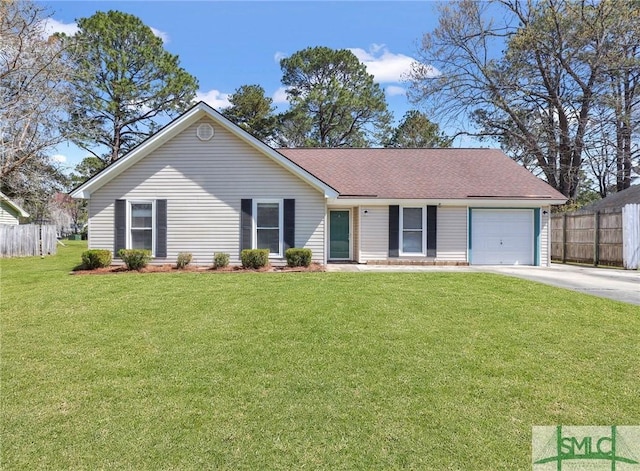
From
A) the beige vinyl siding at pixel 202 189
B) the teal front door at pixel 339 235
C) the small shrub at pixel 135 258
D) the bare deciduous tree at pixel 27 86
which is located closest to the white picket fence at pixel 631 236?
the teal front door at pixel 339 235

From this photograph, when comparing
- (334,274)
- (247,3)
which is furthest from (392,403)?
(247,3)

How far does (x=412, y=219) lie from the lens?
1445cm

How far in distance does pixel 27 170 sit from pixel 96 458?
2547 centimetres

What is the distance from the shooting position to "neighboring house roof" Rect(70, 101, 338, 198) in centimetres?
1232

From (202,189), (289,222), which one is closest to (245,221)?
(289,222)

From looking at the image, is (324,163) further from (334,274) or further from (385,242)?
(334,274)

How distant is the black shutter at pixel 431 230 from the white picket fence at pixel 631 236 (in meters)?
6.48

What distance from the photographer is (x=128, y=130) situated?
2953cm

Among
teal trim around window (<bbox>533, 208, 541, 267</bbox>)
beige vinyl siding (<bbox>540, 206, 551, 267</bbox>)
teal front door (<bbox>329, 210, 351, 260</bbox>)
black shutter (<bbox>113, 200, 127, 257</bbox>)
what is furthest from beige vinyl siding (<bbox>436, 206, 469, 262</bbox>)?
black shutter (<bbox>113, 200, 127, 257</bbox>)

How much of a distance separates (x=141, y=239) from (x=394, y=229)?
8.93 metres

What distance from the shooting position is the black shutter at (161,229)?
42.2 ft

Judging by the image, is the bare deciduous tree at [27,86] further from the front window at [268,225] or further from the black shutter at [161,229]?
the front window at [268,225]

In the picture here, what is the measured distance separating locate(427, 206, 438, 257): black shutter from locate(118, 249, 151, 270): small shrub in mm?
9732

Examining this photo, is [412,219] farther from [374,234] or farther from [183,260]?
[183,260]
